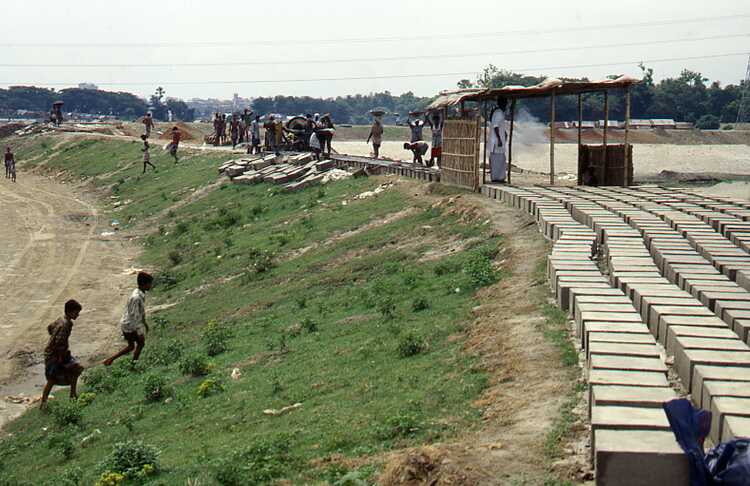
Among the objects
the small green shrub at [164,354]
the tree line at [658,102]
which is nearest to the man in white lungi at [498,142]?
the small green shrub at [164,354]

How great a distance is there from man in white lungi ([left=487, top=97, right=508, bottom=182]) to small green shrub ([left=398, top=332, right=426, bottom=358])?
11293 millimetres

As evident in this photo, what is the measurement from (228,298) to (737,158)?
33.9 meters

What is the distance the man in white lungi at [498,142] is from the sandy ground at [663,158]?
24.1 ft

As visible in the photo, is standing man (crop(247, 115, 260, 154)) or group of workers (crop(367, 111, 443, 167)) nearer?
group of workers (crop(367, 111, 443, 167))

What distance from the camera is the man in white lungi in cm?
1998

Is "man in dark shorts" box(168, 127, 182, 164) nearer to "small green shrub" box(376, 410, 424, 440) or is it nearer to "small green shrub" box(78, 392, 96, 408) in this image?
"small green shrub" box(78, 392, 96, 408)

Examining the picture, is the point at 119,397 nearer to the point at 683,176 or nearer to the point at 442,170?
the point at 442,170

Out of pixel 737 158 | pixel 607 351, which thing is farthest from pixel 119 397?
pixel 737 158

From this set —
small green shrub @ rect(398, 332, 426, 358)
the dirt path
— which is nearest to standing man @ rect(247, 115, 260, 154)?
the dirt path

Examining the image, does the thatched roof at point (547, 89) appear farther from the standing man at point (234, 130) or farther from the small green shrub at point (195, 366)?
the standing man at point (234, 130)

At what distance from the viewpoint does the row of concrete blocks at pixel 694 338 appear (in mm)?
5539

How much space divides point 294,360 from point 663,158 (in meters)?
34.1

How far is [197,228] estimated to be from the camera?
25.2 m

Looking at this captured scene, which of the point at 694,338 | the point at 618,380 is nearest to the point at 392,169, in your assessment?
the point at 694,338
